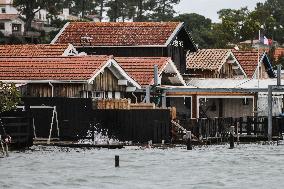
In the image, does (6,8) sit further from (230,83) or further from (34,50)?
(230,83)

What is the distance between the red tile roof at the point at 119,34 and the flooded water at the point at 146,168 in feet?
69.6

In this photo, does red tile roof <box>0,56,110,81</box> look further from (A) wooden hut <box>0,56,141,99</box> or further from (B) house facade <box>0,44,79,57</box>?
(B) house facade <box>0,44,79,57</box>

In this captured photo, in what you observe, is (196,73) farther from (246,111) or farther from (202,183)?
(202,183)

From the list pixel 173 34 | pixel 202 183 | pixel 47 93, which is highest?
pixel 173 34

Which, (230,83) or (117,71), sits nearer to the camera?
(117,71)

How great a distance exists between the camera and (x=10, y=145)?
47781mm

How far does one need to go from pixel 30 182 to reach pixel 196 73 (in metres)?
41.4

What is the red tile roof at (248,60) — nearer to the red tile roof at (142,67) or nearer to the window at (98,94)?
the red tile roof at (142,67)

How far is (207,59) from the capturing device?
2950 inches

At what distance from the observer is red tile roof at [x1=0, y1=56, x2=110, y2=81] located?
Result: 5359 cm

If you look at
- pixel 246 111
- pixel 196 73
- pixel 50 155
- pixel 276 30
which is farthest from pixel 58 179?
pixel 276 30

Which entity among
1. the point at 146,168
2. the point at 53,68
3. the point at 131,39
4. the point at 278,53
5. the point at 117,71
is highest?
the point at 278,53

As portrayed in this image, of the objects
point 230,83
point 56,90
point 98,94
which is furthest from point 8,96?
point 230,83

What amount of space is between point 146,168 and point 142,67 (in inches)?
860
